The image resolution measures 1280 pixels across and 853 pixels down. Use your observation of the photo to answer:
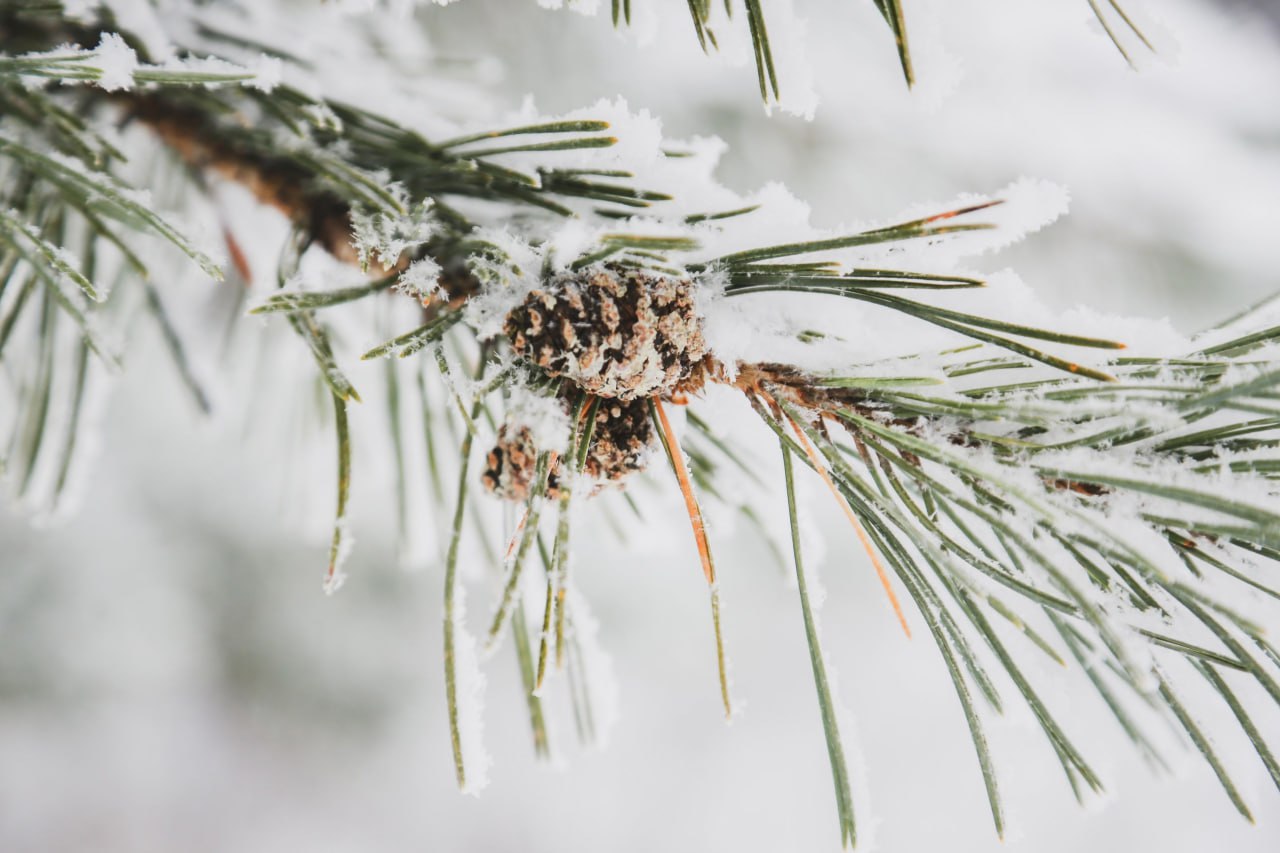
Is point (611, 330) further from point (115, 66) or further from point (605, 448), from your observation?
point (115, 66)

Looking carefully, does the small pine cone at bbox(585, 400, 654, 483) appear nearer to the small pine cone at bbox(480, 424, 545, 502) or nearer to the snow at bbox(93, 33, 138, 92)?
the small pine cone at bbox(480, 424, 545, 502)

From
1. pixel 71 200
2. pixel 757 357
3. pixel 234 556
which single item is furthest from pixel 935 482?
pixel 234 556

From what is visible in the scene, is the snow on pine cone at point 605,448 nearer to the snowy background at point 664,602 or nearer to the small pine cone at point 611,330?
the small pine cone at point 611,330

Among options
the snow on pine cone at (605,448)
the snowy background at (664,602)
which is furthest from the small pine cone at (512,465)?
the snowy background at (664,602)

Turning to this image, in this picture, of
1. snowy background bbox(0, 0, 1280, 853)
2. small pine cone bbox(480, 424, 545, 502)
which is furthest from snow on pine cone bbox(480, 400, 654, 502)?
snowy background bbox(0, 0, 1280, 853)

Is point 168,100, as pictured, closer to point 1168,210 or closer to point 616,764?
point 1168,210

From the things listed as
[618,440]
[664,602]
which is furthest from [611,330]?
[664,602]

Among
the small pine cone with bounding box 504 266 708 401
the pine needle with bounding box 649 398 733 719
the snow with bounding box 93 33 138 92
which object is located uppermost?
the snow with bounding box 93 33 138 92
